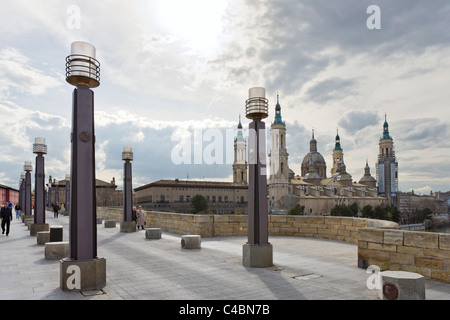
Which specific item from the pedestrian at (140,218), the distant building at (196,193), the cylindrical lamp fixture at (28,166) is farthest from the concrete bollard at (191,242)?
the distant building at (196,193)

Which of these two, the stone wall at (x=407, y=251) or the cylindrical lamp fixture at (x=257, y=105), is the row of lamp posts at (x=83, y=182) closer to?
the cylindrical lamp fixture at (x=257, y=105)

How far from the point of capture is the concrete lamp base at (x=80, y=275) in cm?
641

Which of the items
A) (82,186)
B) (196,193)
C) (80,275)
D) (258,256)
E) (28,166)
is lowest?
(196,193)

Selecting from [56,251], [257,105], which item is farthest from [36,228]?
[257,105]

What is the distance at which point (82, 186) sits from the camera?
21.8 feet

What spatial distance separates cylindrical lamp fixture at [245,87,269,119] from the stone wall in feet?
12.9

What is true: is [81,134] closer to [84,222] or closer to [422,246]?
[84,222]

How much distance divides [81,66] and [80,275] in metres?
4.12

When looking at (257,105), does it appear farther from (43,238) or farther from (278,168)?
(278,168)
